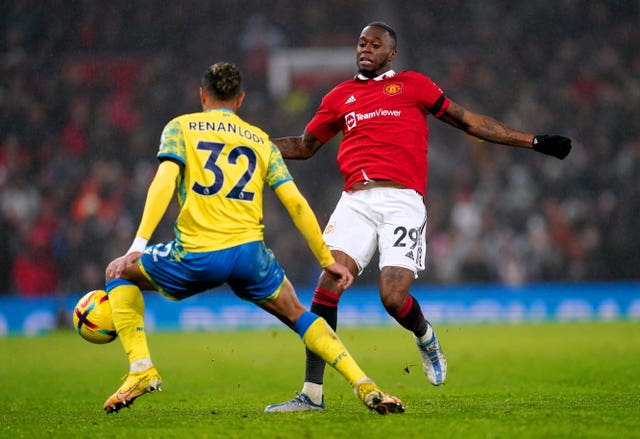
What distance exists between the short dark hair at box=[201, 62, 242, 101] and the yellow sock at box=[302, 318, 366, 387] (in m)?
1.49

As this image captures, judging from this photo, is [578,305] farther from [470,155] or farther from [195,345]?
[195,345]

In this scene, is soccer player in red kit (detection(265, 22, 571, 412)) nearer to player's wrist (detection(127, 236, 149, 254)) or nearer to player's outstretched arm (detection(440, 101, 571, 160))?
player's outstretched arm (detection(440, 101, 571, 160))

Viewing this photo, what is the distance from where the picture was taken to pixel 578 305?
1841cm

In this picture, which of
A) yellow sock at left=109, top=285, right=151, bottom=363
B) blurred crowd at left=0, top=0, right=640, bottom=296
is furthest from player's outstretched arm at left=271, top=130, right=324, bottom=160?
blurred crowd at left=0, top=0, right=640, bottom=296

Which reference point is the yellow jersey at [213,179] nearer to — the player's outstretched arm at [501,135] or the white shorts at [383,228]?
the white shorts at [383,228]

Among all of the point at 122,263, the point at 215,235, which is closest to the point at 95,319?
the point at 122,263

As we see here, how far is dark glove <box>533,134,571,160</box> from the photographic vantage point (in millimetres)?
7086

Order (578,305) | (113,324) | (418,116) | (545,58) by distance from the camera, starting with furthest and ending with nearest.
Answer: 1. (545,58)
2. (578,305)
3. (418,116)
4. (113,324)

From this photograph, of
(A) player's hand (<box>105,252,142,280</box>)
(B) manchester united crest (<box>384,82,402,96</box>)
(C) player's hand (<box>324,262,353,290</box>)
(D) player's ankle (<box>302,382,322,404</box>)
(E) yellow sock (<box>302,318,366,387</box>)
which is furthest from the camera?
(B) manchester united crest (<box>384,82,402,96</box>)

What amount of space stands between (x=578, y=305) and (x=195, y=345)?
778cm

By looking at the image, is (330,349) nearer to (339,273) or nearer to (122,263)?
(339,273)

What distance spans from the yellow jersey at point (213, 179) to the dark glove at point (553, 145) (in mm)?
2259

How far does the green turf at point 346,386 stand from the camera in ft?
18.2

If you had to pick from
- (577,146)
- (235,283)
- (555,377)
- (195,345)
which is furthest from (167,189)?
(577,146)
